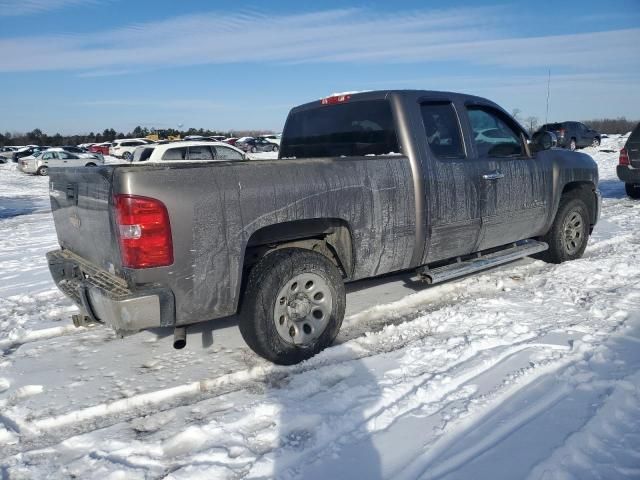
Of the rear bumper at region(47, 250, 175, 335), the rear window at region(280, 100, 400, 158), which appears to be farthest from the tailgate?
the rear window at region(280, 100, 400, 158)

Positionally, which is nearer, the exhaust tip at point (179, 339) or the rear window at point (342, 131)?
the exhaust tip at point (179, 339)

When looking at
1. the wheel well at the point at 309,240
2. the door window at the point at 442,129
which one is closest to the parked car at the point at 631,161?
the door window at the point at 442,129

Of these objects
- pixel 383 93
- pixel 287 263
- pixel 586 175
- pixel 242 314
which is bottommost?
pixel 242 314

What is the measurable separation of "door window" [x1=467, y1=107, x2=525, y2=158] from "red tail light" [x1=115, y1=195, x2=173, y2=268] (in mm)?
3114

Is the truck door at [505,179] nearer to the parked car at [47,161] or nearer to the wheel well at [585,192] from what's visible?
the wheel well at [585,192]

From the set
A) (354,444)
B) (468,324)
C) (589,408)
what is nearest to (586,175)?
(468,324)

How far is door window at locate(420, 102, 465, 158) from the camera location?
4.38 metres

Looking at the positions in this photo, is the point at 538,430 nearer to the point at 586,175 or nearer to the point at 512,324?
the point at 512,324

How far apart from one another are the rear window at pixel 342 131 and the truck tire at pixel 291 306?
48.2 inches

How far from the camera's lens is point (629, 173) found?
10.8m

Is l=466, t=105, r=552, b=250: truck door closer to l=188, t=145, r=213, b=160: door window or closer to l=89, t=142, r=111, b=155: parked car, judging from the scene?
l=188, t=145, r=213, b=160: door window

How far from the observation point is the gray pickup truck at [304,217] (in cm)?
299

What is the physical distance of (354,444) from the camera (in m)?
2.65

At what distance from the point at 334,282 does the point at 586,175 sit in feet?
13.1
